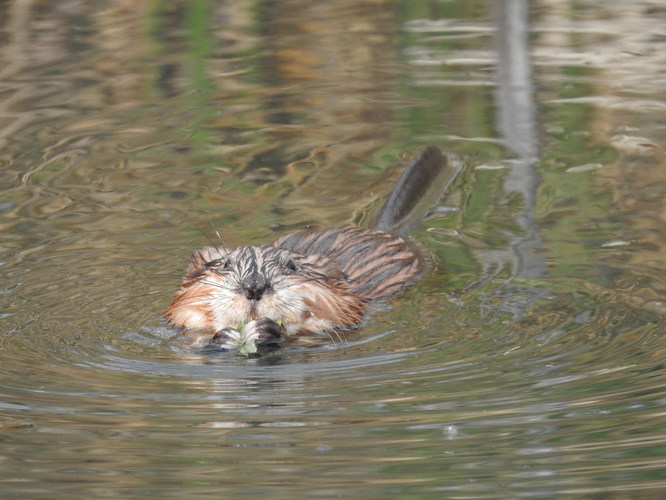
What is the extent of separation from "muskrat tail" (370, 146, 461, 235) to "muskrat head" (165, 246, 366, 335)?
1.17m

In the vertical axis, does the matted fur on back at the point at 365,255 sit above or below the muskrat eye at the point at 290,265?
below

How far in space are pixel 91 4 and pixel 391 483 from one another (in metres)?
8.44

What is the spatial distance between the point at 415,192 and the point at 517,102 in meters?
2.00

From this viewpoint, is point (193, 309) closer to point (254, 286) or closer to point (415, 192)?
point (254, 286)

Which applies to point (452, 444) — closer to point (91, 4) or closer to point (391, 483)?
point (391, 483)

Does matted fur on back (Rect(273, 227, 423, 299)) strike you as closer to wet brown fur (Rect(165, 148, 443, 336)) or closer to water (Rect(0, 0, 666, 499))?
wet brown fur (Rect(165, 148, 443, 336))

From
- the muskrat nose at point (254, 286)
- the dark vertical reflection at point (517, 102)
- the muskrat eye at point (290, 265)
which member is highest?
the muskrat nose at point (254, 286)

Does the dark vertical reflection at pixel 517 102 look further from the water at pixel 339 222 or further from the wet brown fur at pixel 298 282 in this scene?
the wet brown fur at pixel 298 282

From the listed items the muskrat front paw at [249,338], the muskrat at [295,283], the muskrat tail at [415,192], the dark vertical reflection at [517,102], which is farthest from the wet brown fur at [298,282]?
the dark vertical reflection at [517,102]

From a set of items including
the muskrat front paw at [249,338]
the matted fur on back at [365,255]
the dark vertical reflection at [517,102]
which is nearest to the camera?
the muskrat front paw at [249,338]

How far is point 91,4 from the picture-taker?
1127 cm

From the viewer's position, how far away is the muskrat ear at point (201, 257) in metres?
5.96

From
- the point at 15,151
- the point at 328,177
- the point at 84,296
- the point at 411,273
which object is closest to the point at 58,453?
the point at 84,296

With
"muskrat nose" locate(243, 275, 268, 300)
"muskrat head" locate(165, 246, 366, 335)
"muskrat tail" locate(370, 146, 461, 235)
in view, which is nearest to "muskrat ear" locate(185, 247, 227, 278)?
"muskrat head" locate(165, 246, 366, 335)
